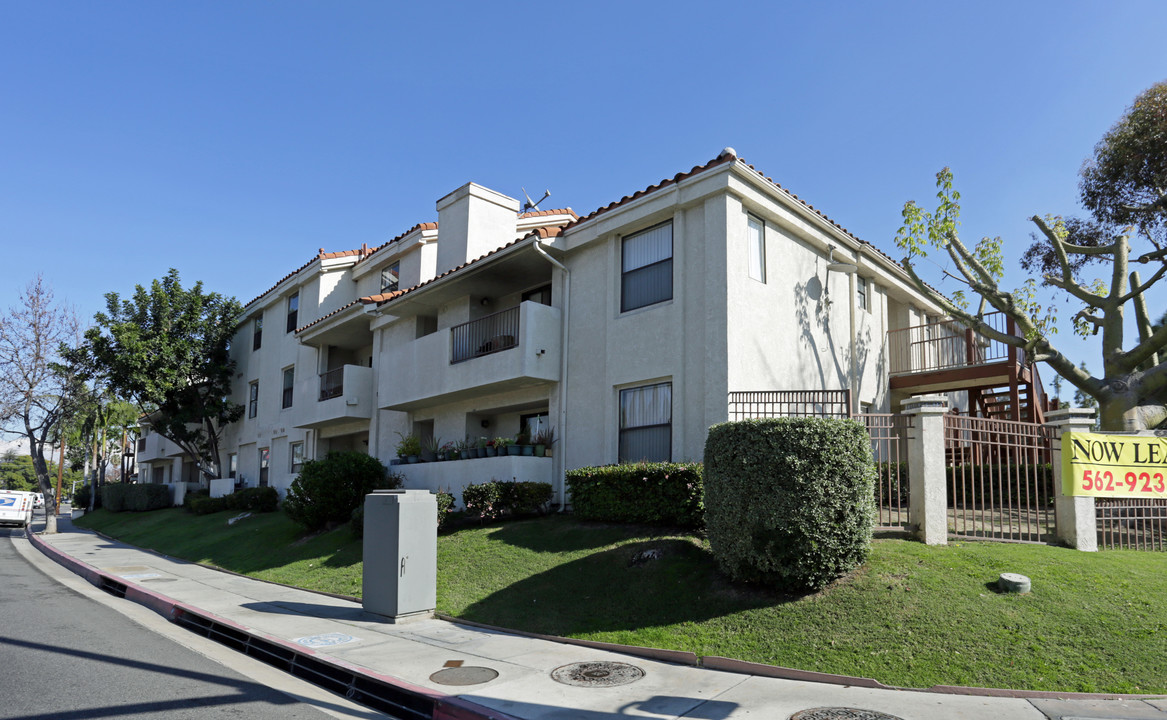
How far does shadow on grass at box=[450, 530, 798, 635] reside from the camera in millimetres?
8523

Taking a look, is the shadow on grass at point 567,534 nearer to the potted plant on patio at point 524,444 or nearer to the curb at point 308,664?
the potted plant on patio at point 524,444

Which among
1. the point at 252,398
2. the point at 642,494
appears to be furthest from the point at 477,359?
→ the point at 252,398

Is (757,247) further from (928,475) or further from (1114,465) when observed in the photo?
(1114,465)

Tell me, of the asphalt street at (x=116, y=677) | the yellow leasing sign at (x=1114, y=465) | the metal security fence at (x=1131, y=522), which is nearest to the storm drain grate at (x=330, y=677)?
the asphalt street at (x=116, y=677)

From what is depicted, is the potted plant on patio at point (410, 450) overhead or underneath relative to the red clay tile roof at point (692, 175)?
underneath

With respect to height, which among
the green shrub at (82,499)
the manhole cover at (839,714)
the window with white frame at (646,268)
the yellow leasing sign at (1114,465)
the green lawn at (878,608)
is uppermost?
the window with white frame at (646,268)

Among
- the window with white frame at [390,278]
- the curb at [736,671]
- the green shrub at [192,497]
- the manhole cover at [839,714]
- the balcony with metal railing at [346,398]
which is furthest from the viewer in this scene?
the green shrub at [192,497]

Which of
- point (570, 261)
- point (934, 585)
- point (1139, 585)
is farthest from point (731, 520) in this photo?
point (570, 261)

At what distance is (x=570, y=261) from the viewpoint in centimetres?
1580

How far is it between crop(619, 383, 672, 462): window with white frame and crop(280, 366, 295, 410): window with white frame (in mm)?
17171

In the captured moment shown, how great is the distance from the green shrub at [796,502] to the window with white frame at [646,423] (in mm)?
4372

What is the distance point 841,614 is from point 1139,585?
130 inches

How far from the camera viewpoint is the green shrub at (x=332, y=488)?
1700 centimetres

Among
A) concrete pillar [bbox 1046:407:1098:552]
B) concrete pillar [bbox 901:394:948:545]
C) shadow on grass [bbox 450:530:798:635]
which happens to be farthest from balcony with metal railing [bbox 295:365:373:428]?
concrete pillar [bbox 1046:407:1098:552]
